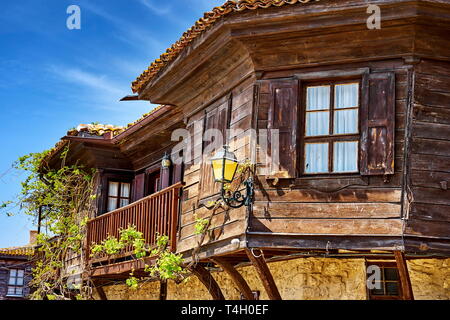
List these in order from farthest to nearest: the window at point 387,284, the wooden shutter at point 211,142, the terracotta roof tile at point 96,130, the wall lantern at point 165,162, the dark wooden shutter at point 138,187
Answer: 1. the dark wooden shutter at point 138,187
2. the terracotta roof tile at point 96,130
3. the wall lantern at point 165,162
4. the wooden shutter at point 211,142
5. the window at point 387,284

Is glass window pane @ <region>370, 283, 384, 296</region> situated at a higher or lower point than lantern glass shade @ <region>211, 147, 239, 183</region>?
lower

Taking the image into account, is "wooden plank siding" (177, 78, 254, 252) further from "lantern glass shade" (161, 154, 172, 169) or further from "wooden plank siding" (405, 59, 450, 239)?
"wooden plank siding" (405, 59, 450, 239)

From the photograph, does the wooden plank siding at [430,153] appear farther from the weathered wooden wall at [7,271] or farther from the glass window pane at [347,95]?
the weathered wooden wall at [7,271]

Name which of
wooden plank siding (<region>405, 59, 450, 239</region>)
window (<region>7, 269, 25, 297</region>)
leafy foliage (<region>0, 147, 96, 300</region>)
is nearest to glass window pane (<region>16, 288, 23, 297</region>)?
window (<region>7, 269, 25, 297</region>)

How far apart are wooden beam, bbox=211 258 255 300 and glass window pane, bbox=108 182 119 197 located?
6.01m

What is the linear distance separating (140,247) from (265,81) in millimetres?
3640

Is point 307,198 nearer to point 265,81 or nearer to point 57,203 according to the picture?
point 265,81

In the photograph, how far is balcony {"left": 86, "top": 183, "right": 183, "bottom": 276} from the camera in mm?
12531

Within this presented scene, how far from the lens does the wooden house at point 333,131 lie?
974 centimetres

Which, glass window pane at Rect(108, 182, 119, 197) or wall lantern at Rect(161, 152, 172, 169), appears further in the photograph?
glass window pane at Rect(108, 182, 119, 197)

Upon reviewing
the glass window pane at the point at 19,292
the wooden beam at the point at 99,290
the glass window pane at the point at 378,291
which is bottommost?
the glass window pane at the point at 378,291

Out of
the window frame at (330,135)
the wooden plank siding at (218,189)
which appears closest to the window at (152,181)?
the wooden plank siding at (218,189)

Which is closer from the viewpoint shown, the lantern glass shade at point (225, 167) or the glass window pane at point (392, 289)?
the lantern glass shade at point (225, 167)

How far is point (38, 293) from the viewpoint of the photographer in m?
16.5
